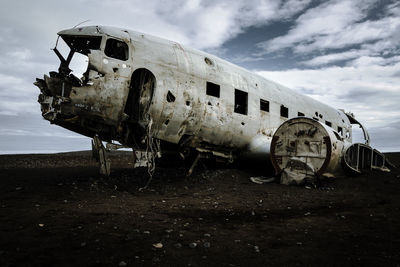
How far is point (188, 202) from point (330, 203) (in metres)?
3.56

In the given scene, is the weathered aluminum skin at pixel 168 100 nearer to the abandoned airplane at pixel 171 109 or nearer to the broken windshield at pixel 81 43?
the abandoned airplane at pixel 171 109

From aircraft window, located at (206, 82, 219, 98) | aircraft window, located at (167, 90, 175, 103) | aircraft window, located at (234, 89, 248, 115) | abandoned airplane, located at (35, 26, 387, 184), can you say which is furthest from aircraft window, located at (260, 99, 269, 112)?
aircraft window, located at (167, 90, 175, 103)

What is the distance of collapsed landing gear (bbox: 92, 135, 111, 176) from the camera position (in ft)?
26.5

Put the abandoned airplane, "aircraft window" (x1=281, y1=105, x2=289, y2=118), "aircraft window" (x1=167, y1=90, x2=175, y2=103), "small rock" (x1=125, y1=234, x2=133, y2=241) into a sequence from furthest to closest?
"aircraft window" (x1=281, y1=105, x2=289, y2=118) < "aircraft window" (x1=167, y1=90, x2=175, y2=103) < the abandoned airplane < "small rock" (x1=125, y1=234, x2=133, y2=241)

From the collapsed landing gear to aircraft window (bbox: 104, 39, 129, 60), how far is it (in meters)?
2.53

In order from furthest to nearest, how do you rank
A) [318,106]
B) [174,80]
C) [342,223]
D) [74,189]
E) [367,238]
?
1. [318,106]
2. [174,80]
3. [74,189]
4. [342,223]
5. [367,238]

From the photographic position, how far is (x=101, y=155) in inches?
324

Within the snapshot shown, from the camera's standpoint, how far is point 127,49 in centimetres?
840

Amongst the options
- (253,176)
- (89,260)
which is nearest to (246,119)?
(253,176)

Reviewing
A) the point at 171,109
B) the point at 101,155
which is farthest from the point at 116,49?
the point at 101,155

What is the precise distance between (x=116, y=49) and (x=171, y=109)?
252 cm

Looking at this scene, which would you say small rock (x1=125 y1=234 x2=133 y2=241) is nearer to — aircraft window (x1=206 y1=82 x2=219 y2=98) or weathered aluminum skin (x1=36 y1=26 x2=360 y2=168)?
weathered aluminum skin (x1=36 y1=26 x2=360 y2=168)

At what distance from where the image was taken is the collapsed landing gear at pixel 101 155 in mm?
8070

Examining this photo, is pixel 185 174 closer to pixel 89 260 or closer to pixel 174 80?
pixel 174 80
